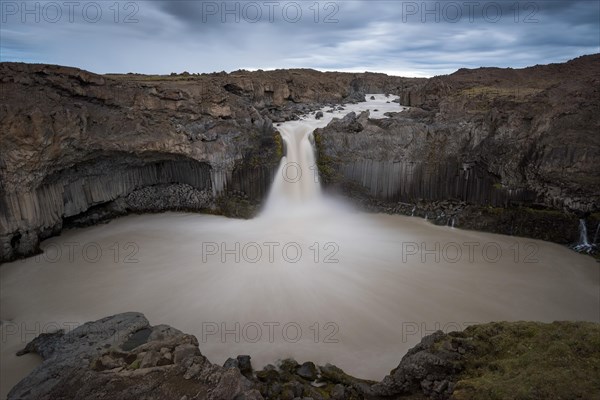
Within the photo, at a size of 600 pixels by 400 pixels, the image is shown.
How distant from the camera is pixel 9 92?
1355 cm

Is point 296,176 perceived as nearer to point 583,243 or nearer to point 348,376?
point 583,243

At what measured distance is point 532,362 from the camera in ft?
16.6

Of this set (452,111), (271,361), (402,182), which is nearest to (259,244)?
(271,361)

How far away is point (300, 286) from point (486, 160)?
11.1 metres

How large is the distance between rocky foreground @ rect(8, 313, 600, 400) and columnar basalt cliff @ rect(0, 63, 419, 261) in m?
8.40

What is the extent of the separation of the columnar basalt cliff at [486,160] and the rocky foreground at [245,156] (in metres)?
0.05

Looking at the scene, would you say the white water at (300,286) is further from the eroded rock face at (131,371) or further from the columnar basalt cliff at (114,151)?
the eroded rock face at (131,371)

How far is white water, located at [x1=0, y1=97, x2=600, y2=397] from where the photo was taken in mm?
9312

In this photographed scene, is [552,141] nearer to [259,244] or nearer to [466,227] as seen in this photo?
[466,227]

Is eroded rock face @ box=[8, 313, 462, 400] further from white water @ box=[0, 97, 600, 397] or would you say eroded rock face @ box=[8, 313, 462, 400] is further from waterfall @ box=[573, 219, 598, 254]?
waterfall @ box=[573, 219, 598, 254]

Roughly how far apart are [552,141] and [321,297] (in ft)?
38.5

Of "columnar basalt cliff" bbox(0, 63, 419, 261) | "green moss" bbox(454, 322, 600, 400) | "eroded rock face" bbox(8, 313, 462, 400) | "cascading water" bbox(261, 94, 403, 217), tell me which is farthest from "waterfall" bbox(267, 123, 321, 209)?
"green moss" bbox(454, 322, 600, 400)

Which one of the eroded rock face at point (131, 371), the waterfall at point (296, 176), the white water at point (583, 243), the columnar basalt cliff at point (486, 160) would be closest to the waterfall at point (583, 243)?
the white water at point (583, 243)

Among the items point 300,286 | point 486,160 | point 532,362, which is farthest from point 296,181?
point 532,362
